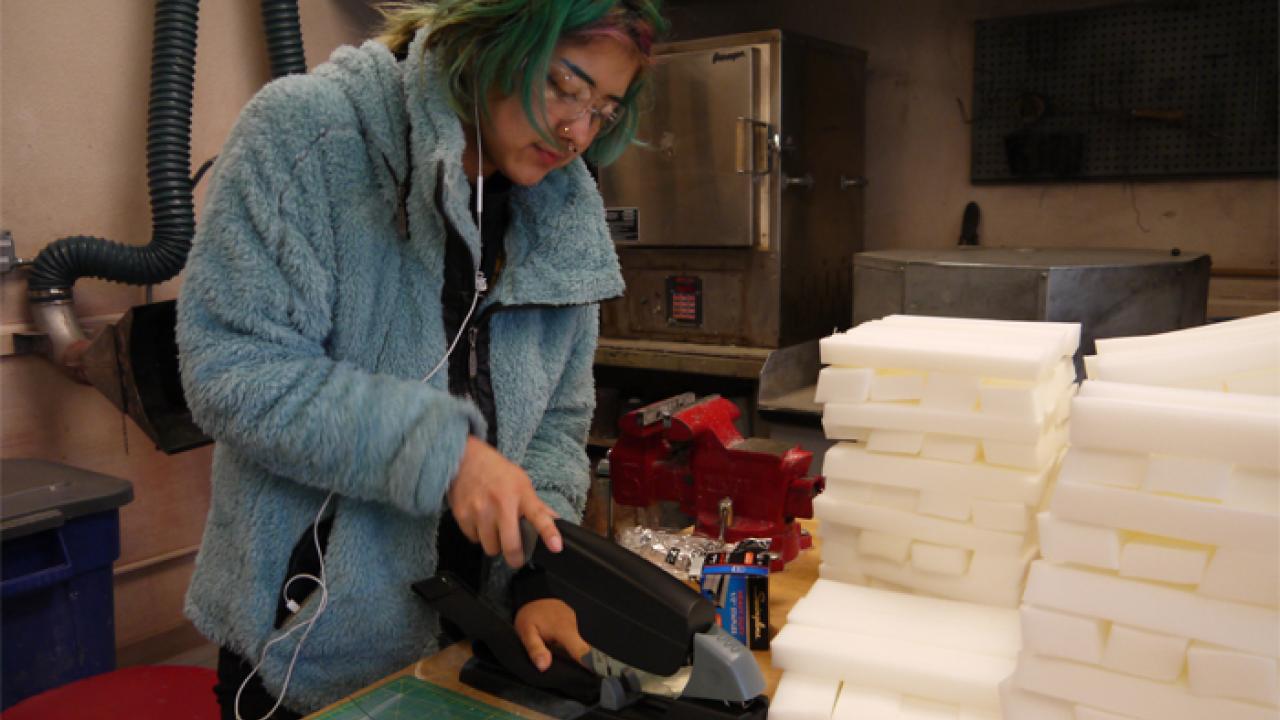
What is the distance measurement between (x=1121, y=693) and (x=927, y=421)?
0.39 m

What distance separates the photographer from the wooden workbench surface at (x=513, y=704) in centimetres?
117

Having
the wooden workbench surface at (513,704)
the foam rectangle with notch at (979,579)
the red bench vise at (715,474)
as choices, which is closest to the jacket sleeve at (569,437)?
the red bench vise at (715,474)

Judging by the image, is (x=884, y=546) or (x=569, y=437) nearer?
(x=884, y=546)

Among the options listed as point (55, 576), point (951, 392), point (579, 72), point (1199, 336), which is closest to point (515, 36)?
point (579, 72)

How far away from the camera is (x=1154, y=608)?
0.87m

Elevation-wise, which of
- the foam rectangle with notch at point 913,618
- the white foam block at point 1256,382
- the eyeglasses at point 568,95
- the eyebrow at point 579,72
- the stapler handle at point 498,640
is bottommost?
the stapler handle at point 498,640

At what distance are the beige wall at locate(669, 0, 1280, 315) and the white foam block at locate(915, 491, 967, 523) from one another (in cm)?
253

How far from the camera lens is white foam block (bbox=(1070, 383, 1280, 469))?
0.84 metres

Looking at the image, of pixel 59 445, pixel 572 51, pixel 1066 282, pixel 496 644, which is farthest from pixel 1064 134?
pixel 59 445

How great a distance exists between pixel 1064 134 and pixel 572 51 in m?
2.74

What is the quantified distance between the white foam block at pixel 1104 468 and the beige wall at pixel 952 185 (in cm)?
268

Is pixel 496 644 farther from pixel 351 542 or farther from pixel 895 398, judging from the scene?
pixel 895 398

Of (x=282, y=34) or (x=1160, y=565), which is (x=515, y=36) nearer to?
(x=1160, y=565)

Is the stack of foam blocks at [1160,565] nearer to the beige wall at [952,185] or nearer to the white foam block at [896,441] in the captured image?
the white foam block at [896,441]
